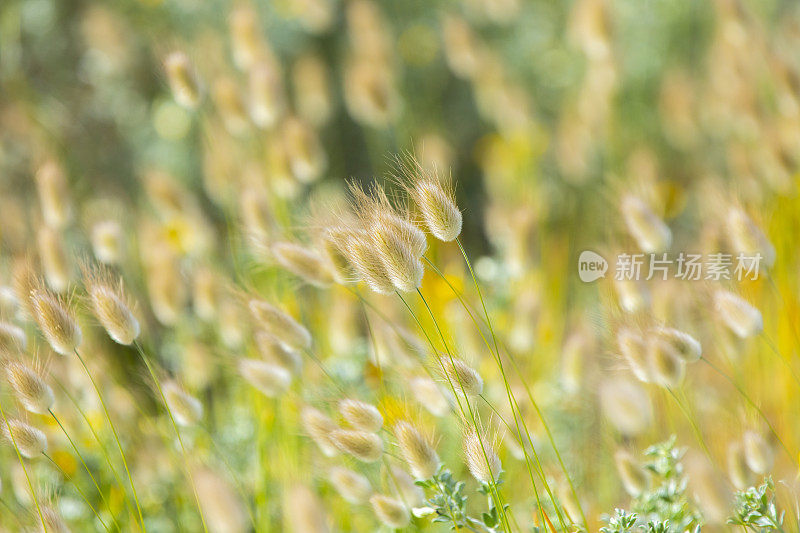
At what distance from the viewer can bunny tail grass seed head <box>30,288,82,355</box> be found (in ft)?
3.00

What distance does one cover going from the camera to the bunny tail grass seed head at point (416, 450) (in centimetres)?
85

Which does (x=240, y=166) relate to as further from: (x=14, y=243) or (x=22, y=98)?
(x=22, y=98)

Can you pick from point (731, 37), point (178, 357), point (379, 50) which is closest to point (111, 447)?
point (178, 357)

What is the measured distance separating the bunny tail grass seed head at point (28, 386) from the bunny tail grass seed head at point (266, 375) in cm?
25

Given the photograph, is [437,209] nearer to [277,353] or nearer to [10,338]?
[277,353]

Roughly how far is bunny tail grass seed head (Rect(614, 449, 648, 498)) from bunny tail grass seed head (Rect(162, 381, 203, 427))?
1.82 ft

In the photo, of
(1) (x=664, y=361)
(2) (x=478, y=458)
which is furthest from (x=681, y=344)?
(2) (x=478, y=458)

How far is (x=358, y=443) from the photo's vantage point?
88cm

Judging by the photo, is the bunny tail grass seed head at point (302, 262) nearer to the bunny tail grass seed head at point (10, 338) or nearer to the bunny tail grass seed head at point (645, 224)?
the bunny tail grass seed head at point (10, 338)

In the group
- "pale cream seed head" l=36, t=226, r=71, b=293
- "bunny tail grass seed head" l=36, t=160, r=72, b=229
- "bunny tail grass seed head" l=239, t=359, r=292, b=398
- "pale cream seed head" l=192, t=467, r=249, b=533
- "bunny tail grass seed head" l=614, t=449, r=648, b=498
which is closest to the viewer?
"pale cream seed head" l=192, t=467, r=249, b=533

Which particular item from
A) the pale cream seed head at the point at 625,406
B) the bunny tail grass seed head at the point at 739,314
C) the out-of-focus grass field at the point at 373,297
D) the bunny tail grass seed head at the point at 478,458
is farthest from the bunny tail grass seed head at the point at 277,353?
the bunny tail grass seed head at the point at 739,314

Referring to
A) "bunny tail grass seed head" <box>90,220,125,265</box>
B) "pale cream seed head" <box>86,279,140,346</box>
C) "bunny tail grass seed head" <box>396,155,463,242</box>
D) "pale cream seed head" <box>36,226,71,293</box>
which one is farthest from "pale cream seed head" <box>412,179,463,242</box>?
"bunny tail grass seed head" <box>90,220,125,265</box>

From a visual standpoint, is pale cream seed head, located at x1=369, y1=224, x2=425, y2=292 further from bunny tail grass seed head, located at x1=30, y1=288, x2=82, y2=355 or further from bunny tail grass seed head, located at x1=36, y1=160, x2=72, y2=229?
bunny tail grass seed head, located at x1=36, y1=160, x2=72, y2=229

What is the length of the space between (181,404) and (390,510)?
33 centimetres
